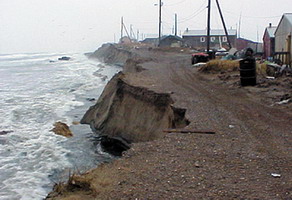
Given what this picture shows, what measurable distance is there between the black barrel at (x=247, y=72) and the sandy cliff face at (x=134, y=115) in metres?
4.41

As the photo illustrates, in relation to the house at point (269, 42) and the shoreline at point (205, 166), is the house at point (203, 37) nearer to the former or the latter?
the house at point (269, 42)

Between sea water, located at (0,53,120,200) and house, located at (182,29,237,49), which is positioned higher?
house, located at (182,29,237,49)

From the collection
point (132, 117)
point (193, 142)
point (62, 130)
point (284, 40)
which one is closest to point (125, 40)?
point (284, 40)

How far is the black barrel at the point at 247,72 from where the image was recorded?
18.3 m

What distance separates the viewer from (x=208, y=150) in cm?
859

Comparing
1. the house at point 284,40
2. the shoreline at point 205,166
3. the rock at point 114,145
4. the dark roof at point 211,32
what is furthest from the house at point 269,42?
the dark roof at point 211,32

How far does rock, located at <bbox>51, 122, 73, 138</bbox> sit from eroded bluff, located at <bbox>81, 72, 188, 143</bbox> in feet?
4.23

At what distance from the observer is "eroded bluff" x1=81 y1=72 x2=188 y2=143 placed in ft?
47.0

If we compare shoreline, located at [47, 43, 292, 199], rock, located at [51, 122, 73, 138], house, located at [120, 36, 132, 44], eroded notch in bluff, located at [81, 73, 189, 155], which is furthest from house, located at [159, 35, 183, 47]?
shoreline, located at [47, 43, 292, 199]

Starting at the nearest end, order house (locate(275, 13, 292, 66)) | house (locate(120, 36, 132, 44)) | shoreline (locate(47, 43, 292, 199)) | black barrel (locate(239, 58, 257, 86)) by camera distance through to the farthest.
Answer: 1. shoreline (locate(47, 43, 292, 199))
2. black barrel (locate(239, 58, 257, 86))
3. house (locate(275, 13, 292, 66))
4. house (locate(120, 36, 132, 44))

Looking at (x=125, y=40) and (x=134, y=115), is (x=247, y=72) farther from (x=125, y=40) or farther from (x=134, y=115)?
(x=125, y=40)

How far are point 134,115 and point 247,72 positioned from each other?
19.5 feet

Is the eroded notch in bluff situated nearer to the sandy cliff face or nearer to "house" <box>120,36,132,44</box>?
the sandy cliff face

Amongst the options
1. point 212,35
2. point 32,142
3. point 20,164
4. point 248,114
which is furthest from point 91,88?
point 212,35
